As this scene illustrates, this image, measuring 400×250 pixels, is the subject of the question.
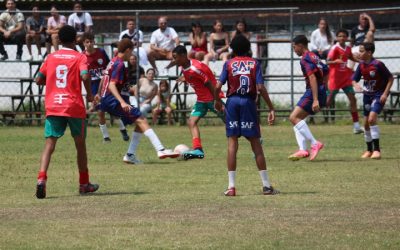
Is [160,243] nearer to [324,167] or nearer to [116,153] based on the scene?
[324,167]

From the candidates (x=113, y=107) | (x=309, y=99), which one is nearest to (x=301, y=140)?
(x=309, y=99)

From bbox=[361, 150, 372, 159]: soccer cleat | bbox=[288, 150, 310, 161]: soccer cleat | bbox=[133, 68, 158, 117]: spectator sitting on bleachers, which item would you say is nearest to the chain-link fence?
bbox=[133, 68, 158, 117]: spectator sitting on bleachers

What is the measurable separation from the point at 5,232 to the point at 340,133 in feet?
47.8

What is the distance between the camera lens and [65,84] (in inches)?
494

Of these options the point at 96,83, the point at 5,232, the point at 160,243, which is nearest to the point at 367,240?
the point at 160,243

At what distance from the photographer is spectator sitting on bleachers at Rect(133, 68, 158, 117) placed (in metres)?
25.9

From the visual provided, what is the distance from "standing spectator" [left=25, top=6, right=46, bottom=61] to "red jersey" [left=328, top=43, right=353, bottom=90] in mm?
7347

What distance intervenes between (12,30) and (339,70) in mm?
8344

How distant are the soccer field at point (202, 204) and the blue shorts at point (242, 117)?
755mm

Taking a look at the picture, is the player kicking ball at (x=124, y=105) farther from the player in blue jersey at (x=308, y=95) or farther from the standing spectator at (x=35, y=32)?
the standing spectator at (x=35, y=32)

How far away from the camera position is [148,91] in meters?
25.9

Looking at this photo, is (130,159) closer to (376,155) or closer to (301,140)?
(301,140)

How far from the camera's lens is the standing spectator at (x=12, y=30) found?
26672mm

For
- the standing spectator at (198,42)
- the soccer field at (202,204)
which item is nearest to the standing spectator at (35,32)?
the standing spectator at (198,42)
